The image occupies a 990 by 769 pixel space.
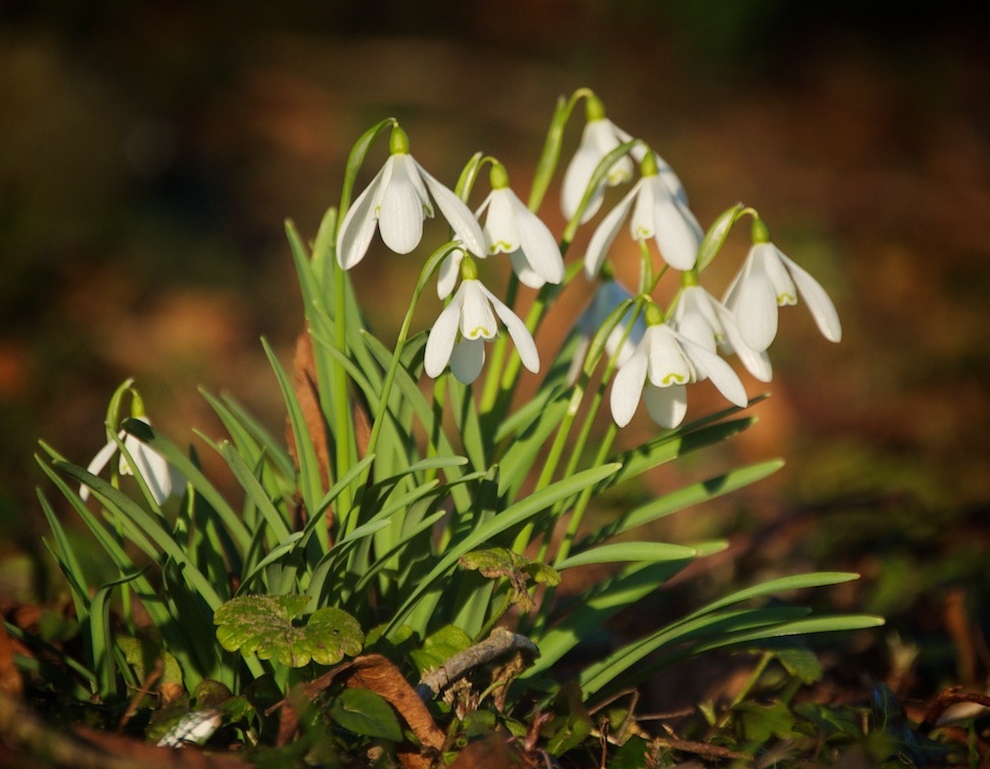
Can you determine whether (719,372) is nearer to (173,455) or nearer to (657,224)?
(657,224)

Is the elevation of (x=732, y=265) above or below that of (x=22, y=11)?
below

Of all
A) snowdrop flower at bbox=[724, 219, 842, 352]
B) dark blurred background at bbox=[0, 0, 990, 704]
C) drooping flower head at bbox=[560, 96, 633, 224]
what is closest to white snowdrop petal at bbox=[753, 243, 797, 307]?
snowdrop flower at bbox=[724, 219, 842, 352]

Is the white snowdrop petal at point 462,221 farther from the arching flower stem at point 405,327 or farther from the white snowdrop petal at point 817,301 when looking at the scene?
the white snowdrop petal at point 817,301

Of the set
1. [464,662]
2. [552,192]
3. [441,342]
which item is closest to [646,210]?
[441,342]

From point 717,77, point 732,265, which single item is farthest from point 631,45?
point 732,265

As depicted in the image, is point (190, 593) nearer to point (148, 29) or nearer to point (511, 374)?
point (511, 374)

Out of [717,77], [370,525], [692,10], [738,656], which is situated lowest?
[738,656]

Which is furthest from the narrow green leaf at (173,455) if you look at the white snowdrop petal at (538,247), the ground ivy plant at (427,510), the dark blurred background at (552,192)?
the dark blurred background at (552,192)

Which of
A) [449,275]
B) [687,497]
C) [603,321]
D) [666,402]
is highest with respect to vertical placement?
[449,275]
